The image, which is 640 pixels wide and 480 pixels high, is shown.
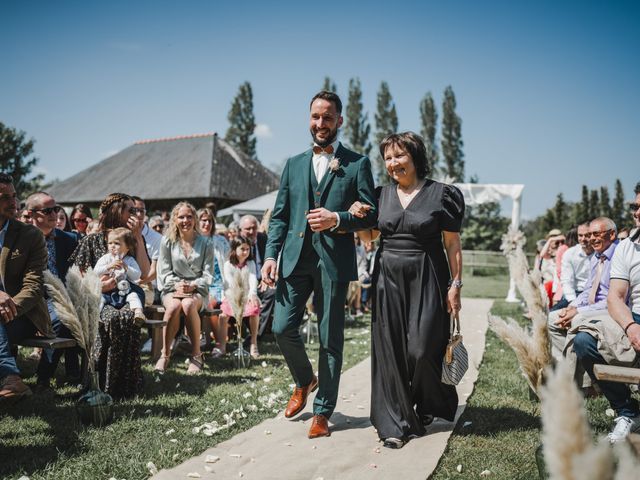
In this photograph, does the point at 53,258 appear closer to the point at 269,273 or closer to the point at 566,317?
the point at 269,273

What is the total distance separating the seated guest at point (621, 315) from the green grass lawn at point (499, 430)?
0.26 meters

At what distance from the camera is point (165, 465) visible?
329cm

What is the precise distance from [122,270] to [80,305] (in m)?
1.45

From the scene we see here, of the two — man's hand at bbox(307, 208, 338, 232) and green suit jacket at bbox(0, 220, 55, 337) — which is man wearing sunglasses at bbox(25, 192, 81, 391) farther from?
man's hand at bbox(307, 208, 338, 232)

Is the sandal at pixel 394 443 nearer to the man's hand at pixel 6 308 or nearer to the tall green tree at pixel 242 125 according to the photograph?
the man's hand at pixel 6 308

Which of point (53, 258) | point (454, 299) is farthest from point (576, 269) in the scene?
point (53, 258)

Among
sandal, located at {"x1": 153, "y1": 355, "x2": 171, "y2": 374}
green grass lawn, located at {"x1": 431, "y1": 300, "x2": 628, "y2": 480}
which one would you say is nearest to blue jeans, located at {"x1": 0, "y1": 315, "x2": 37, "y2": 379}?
sandal, located at {"x1": 153, "y1": 355, "x2": 171, "y2": 374}

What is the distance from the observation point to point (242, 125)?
51719mm

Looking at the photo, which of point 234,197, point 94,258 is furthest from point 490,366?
point 234,197

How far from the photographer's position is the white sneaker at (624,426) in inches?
146

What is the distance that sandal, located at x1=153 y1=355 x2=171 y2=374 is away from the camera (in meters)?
5.86

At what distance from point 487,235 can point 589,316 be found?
34.4 m

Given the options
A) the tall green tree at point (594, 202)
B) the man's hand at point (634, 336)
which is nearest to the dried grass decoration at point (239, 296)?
the man's hand at point (634, 336)

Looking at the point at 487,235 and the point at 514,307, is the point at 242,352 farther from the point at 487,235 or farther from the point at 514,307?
the point at 487,235
